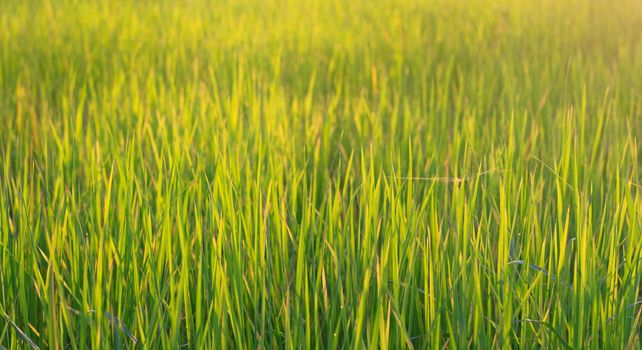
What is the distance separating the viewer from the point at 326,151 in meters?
1.84

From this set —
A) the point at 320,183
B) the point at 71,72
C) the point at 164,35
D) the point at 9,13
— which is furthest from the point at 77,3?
the point at 320,183

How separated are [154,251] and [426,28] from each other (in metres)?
2.61

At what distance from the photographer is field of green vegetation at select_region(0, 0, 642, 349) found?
3.67ft

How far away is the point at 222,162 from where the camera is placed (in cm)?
143

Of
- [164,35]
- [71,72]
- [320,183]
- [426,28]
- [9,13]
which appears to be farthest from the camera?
[9,13]

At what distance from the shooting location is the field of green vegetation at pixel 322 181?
1120mm

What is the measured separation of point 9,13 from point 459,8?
222cm

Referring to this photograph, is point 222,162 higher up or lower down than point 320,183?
higher up

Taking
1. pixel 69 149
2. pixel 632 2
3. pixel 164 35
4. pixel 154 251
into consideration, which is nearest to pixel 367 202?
pixel 154 251

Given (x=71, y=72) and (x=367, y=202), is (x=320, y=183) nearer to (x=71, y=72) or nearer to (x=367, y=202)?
(x=367, y=202)

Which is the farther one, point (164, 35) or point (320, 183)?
point (164, 35)

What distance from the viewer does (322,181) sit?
1744 millimetres

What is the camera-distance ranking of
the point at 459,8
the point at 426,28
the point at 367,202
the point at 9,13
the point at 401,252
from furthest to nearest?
1. the point at 459,8
2. the point at 9,13
3. the point at 426,28
4. the point at 367,202
5. the point at 401,252

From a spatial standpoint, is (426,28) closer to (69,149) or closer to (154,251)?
(69,149)
